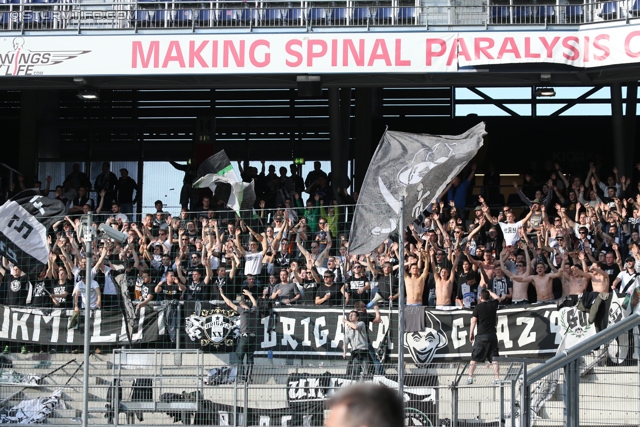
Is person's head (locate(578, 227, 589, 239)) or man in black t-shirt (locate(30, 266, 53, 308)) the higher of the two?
person's head (locate(578, 227, 589, 239))

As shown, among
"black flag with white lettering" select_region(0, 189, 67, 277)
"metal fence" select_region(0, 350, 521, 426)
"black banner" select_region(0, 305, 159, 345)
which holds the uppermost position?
"black flag with white lettering" select_region(0, 189, 67, 277)

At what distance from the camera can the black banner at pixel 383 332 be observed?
17234 mm

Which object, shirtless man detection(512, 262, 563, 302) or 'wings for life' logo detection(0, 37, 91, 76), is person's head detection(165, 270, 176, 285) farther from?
'wings for life' logo detection(0, 37, 91, 76)

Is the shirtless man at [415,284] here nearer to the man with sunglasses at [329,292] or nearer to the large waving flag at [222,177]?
the man with sunglasses at [329,292]

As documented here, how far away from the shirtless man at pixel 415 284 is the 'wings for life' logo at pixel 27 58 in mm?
8889

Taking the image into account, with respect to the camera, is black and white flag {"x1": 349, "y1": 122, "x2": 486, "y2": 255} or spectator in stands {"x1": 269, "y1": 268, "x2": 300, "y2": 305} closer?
black and white flag {"x1": 349, "y1": 122, "x2": 486, "y2": 255}

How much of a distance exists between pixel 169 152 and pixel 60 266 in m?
10.6

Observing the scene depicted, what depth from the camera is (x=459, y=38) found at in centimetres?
2142

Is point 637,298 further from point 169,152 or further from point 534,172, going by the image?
point 169,152

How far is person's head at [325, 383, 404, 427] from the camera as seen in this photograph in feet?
10.1

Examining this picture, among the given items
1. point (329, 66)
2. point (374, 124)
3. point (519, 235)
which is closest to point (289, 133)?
point (374, 124)

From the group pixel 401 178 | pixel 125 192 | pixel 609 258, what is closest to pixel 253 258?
pixel 401 178

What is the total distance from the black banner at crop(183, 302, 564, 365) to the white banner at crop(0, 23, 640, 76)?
6.09 meters

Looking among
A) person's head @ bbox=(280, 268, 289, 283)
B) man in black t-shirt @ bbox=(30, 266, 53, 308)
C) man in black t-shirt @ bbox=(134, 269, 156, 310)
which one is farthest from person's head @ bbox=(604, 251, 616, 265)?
man in black t-shirt @ bbox=(30, 266, 53, 308)
